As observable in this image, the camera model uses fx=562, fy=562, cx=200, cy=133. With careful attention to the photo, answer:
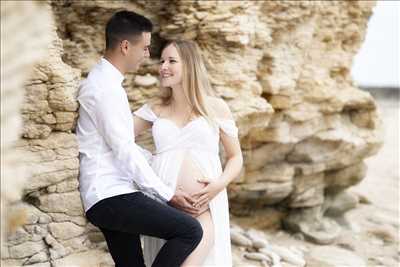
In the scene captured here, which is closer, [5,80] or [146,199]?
[5,80]

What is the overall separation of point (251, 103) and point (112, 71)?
9.89 feet

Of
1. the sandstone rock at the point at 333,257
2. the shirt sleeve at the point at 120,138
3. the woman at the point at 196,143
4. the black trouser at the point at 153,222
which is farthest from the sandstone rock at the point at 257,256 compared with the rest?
the shirt sleeve at the point at 120,138

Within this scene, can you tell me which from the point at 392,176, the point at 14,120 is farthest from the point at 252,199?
the point at 392,176

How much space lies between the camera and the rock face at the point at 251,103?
13.1 feet

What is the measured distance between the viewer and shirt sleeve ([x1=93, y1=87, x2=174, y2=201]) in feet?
10.8

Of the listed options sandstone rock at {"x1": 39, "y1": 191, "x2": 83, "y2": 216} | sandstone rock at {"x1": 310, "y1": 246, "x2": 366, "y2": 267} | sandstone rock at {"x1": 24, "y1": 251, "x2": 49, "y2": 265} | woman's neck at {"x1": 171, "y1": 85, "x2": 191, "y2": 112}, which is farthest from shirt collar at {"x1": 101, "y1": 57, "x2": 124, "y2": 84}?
sandstone rock at {"x1": 310, "y1": 246, "x2": 366, "y2": 267}

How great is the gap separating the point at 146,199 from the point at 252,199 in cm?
442

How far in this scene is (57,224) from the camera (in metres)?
4.07

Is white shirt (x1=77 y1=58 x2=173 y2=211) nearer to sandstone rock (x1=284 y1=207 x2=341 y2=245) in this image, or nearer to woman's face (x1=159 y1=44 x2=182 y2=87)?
woman's face (x1=159 y1=44 x2=182 y2=87)

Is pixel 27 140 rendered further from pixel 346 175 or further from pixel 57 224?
pixel 346 175

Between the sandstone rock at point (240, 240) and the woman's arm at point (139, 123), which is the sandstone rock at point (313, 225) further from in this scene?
the woman's arm at point (139, 123)

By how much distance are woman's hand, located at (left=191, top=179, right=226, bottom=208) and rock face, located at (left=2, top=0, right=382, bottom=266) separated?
931 millimetres

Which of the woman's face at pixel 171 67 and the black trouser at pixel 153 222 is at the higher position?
the woman's face at pixel 171 67

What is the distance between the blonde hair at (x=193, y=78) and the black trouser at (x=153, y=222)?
874mm
